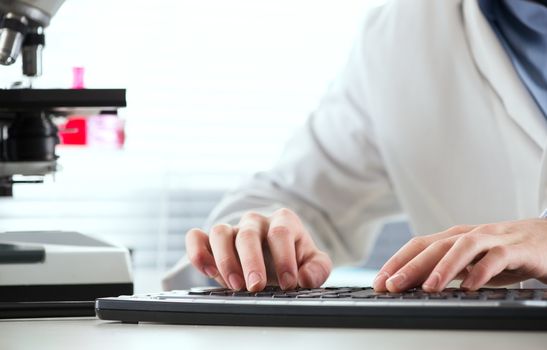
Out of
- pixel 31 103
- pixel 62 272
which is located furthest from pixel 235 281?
pixel 31 103

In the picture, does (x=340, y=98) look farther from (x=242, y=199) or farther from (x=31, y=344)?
(x=31, y=344)

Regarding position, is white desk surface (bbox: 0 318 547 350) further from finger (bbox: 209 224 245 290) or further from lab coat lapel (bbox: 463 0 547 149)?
lab coat lapel (bbox: 463 0 547 149)

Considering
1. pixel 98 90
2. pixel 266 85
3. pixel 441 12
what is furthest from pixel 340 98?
pixel 266 85

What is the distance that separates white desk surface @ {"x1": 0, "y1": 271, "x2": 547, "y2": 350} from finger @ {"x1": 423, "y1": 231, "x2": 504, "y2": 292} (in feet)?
0.28

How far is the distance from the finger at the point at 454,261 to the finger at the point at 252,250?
0.14 m

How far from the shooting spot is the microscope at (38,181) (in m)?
0.72

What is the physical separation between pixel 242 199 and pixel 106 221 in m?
1.87

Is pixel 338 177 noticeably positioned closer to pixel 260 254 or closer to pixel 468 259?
pixel 260 254

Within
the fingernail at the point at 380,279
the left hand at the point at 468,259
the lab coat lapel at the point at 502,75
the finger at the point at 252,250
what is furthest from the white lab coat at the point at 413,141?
the fingernail at the point at 380,279

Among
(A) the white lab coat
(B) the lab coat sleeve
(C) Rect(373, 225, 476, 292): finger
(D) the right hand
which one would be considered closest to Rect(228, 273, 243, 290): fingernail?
(D) the right hand

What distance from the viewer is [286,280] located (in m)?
0.75

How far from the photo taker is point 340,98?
153cm

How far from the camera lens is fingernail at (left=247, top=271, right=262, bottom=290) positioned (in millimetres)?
678

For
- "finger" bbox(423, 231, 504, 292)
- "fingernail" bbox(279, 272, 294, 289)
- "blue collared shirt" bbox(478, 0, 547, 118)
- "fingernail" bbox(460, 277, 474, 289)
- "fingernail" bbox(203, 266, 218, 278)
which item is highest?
"blue collared shirt" bbox(478, 0, 547, 118)
